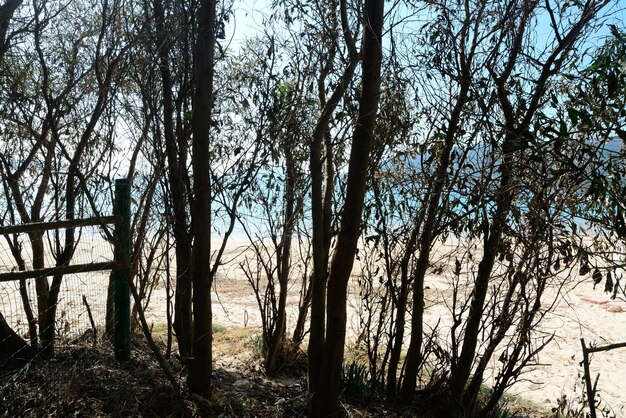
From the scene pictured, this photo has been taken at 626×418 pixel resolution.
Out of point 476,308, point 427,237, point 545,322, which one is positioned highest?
point 427,237

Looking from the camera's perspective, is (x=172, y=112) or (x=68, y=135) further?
(x=68, y=135)

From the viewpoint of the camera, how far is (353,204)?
13.8 ft

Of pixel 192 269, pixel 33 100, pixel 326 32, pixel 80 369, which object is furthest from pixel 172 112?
pixel 33 100

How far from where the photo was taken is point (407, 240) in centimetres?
512

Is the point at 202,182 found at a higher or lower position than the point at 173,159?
lower

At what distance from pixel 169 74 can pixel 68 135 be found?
2.61m

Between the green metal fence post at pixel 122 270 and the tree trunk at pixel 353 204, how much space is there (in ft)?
4.99

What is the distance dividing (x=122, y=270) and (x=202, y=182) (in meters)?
1.17

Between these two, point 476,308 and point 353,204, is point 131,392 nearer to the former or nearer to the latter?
point 353,204

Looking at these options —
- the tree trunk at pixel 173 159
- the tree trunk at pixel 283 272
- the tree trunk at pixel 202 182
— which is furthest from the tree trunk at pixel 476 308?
the tree trunk at pixel 173 159

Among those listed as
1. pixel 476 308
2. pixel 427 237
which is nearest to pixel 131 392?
pixel 427 237

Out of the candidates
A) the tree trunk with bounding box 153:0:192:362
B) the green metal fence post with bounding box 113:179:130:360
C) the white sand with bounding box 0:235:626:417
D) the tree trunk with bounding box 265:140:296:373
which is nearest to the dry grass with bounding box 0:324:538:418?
the green metal fence post with bounding box 113:179:130:360

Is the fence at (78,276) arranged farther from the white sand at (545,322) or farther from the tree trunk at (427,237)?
the tree trunk at (427,237)

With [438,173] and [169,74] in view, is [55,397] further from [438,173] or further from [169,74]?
[438,173]
